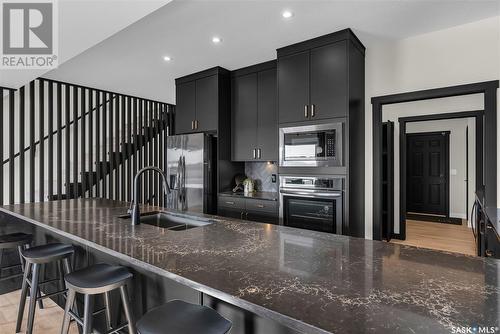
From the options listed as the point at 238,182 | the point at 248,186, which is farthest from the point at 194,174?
the point at 248,186

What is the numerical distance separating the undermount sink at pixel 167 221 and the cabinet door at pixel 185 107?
2.21 metres

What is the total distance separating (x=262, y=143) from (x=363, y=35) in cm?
175

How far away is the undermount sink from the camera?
2.18 meters

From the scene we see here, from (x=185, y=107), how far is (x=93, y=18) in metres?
2.52

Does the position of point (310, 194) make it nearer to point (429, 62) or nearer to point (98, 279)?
point (429, 62)

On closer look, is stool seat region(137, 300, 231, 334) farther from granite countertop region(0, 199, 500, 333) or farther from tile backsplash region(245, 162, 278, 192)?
tile backsplash region(245, 162, 278, 192)

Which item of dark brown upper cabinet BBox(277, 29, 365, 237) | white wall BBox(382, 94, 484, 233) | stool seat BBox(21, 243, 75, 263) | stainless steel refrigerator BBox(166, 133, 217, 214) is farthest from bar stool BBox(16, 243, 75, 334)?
white wall BBox(382, 94, 484, 233)

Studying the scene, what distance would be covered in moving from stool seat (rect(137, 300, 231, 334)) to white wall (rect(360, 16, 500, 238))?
2.75 m

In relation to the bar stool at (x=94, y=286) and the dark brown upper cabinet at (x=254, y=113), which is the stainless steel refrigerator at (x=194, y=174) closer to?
the dark brown upper cabinet at (x=254, y=113)

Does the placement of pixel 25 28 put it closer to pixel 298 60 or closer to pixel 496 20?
pixel 298 60

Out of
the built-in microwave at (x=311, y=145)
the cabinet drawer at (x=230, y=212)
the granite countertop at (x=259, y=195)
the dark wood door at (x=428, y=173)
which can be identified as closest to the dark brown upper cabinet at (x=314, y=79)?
the built-in microwave at (x=311, y=145)

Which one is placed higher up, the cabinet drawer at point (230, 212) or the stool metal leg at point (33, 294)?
the cabinet drawer at point (230, 212)

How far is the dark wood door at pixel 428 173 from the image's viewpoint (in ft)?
20.5

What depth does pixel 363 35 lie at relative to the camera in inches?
118
